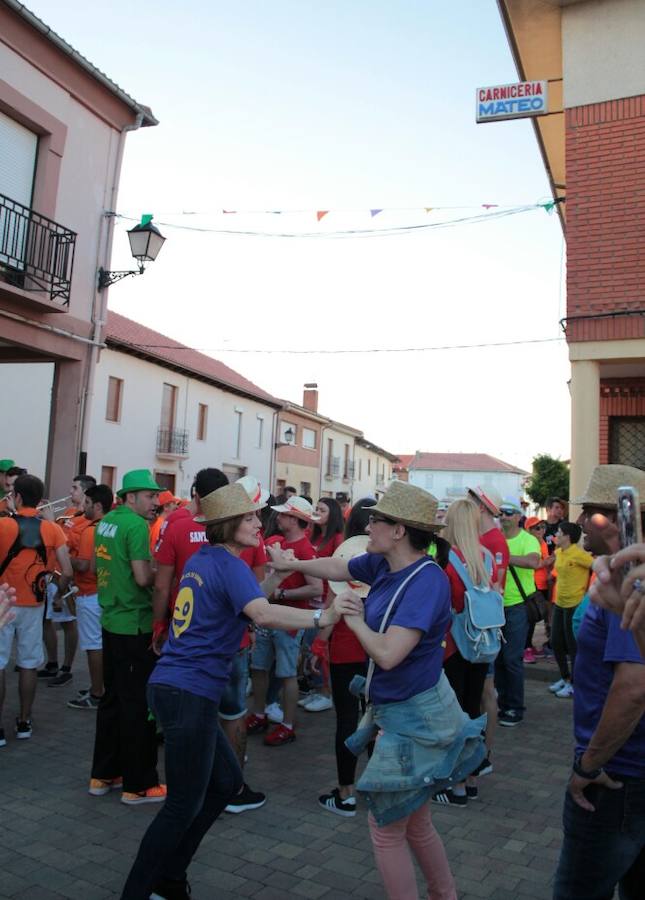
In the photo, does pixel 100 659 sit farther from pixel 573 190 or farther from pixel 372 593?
pixel 573 190

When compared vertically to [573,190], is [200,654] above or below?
below

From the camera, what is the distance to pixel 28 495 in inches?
227

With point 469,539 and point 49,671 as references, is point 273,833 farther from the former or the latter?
point 49,671

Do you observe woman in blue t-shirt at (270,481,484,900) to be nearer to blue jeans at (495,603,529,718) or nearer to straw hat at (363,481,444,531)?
straw hat at (363,481,444,531)

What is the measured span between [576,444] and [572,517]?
99 centimetres

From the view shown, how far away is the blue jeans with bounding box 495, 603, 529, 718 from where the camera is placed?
678 cm

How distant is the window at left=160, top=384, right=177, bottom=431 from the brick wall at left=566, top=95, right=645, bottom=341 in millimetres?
21868

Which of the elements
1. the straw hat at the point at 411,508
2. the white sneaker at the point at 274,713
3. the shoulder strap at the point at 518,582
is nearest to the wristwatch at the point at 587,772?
the straw hat at the point at 411,508

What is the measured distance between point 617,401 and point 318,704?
23.3 feet

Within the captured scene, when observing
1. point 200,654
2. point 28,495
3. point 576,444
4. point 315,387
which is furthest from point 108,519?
point 315,387

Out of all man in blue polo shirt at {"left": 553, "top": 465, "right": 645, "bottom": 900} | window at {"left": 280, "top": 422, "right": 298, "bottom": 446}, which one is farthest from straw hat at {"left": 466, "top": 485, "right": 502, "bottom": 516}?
window at {"left": 280, "top": 422, "right": 298, "bottom": 446}

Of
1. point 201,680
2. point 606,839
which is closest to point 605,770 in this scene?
point 606,839

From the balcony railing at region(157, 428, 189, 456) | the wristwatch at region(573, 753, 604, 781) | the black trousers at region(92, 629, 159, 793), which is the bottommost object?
the black trousers at region(92, 629, 159, 793)

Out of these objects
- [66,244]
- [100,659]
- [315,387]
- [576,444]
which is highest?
[315,387]
